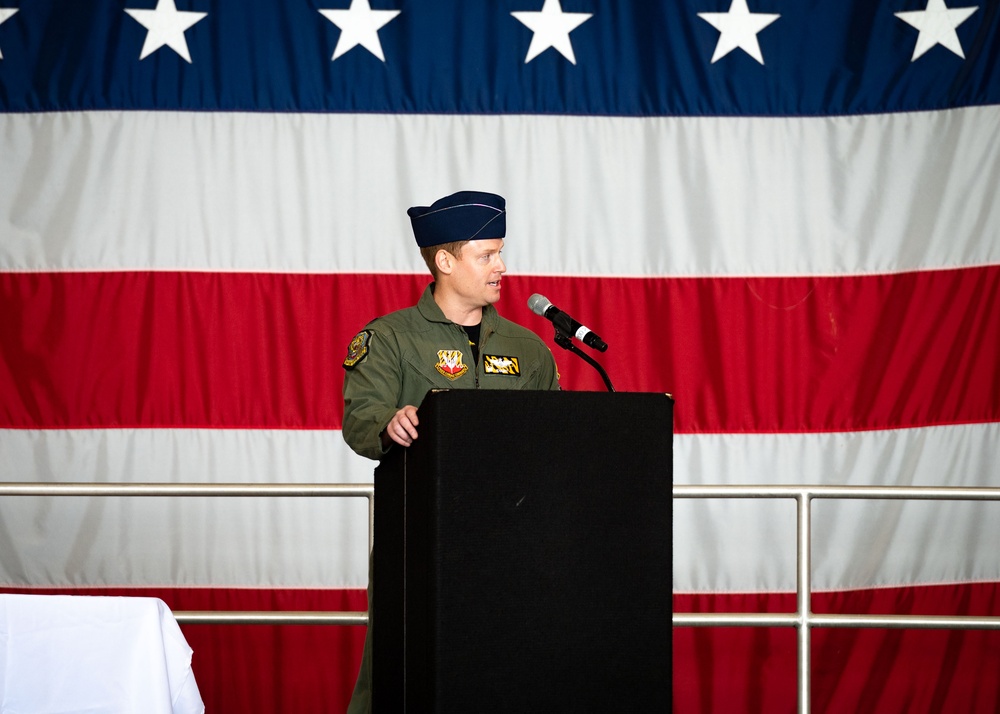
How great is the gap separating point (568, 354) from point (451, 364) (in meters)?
1.31

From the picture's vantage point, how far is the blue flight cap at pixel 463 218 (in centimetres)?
216

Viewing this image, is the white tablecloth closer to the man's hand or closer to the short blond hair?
the man's hand

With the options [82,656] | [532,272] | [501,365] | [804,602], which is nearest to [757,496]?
[804,602]

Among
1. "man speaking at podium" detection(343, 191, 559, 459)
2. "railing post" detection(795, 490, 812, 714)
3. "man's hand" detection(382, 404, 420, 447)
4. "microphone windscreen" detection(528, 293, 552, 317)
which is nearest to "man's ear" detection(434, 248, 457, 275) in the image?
"man speaking at podium" detection(343, 191, 559, 459)

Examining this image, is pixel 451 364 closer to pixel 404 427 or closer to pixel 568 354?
pixel 404 427

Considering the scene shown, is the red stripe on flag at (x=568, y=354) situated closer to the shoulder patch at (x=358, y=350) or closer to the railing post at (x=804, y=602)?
the railing post at (x=804, y=602)

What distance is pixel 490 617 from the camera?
1.54 meters

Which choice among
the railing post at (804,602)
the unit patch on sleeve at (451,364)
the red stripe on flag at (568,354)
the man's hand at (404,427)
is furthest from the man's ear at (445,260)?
the red stripe on flag at (568,354)

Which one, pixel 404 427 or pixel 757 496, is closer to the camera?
pixel 404 427

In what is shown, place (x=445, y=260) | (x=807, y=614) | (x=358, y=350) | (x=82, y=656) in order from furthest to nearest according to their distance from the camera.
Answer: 1. (x=807, y=614)
2. (x=445, y=260)
3. (x=358, y=350)
4. (x=82, y=656)

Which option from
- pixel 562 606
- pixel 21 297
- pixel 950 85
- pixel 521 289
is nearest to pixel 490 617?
pixel 562 606

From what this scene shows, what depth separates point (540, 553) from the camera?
1562 millimetres

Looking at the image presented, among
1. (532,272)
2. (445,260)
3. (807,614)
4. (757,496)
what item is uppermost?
(532,272)

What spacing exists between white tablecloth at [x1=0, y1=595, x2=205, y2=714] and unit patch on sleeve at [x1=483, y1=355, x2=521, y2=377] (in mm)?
776
